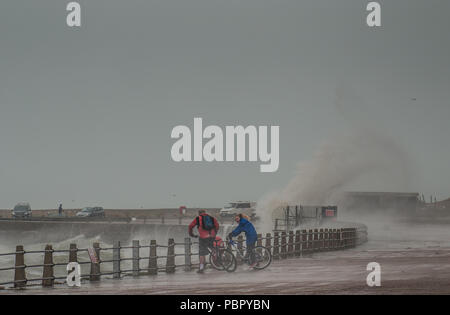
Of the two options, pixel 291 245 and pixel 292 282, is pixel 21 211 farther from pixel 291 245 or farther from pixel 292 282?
pixel 292 282

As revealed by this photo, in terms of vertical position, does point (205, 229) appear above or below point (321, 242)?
above

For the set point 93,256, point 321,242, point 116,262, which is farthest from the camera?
point 321,242

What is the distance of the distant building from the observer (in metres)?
116

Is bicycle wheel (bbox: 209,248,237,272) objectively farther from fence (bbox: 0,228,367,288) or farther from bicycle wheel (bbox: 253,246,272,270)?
fence (bbox: 0,228,367,288)

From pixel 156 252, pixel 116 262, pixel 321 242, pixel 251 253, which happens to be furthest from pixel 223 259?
pixel 321 242

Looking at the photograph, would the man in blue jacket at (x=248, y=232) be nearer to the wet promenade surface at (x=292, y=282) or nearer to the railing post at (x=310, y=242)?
the wet promenade surface at (x=292, y=282)

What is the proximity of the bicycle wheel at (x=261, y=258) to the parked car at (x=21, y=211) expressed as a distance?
7315 cm

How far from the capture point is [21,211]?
9431 cm

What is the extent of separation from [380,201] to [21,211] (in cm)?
5759

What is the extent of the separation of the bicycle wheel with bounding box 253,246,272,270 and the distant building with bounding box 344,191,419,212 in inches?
3575

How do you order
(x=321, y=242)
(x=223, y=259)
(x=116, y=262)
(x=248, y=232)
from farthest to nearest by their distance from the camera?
(x=321, y=242), (x=223, y=259), (x=248, y=232), (x=116, y=262)
